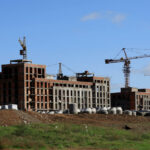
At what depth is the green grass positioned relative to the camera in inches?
1505

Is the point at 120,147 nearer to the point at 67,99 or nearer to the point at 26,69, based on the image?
the point at 26,69

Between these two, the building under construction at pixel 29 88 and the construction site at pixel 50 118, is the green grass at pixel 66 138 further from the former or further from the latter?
the building under construction at pixel 29 88

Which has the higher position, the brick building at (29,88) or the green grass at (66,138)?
the brick building at (29,88)

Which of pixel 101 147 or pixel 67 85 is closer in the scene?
pixel 101 147

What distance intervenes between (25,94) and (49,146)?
14053 cm

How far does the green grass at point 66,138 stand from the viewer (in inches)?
1505

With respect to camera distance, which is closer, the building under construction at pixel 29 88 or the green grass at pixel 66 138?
the green grass at pixel 66 138

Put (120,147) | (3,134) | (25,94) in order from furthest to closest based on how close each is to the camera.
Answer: (25,94)
(3,134)
(120,147)

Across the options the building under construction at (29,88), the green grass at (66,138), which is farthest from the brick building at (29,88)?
the green grass at (66,138)

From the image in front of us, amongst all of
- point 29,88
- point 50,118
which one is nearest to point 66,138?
point 50,118

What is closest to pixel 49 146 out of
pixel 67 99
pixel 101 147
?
pixel 101 147

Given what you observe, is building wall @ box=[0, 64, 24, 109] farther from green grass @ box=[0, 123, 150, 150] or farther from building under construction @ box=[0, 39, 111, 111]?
green grass @ box=[0, 123, 150, 150]

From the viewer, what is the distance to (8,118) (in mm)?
57281

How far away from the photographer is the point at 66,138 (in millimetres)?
43688
